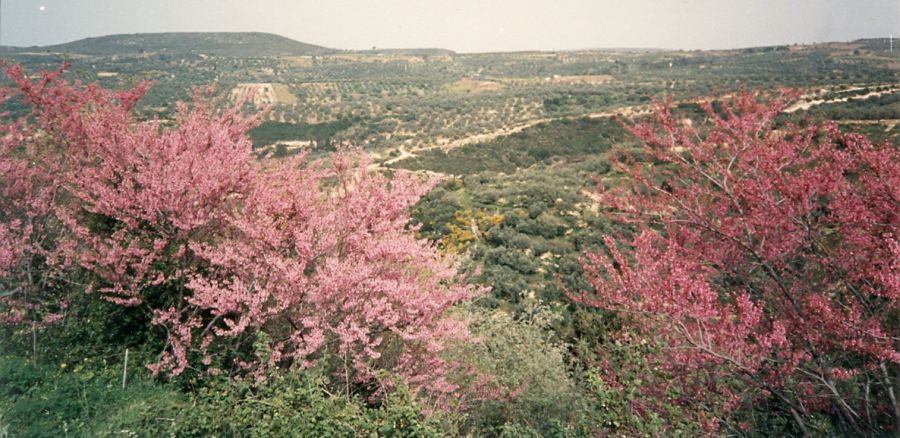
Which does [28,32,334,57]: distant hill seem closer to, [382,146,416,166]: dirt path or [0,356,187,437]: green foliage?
[382,146,416,166]: dirt path

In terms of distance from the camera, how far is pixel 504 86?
73.5 meters

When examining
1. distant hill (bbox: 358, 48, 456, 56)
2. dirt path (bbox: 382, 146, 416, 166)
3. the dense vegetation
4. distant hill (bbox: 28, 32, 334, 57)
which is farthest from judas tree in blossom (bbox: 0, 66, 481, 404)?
distant hill (bbox: 358, 48, 456, 56)

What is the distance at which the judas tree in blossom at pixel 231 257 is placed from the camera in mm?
4461

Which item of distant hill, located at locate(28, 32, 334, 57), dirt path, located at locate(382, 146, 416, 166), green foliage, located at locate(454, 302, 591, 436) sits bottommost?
green foliage, located at locate(454, 302, 591, 436)

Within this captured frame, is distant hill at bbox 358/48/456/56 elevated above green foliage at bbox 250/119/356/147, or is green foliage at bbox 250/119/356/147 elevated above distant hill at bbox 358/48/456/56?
distant hill at bbox 358/48/456/56

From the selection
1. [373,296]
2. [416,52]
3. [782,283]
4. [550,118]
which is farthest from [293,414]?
[416,52]

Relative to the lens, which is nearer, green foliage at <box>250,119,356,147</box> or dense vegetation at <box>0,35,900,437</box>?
dense vegetation at <box>0,35,900,437</box>

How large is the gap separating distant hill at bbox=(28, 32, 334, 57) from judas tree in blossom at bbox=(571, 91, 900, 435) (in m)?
62.9

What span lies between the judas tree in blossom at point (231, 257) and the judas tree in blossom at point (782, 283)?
2114mm

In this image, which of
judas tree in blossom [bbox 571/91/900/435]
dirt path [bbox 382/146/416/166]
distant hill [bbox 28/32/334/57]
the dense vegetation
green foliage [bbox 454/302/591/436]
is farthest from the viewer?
distant hill [bbox 28/32/334/57]

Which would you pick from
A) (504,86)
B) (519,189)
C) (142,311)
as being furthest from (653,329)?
(504,86)

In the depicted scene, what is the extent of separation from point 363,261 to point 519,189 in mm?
17552

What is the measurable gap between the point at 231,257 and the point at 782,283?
17.2 ft

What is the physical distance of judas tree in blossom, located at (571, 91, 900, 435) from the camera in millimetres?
3746
